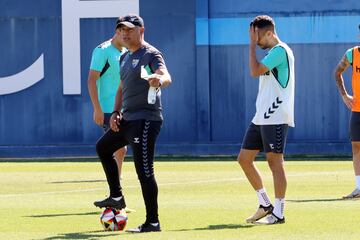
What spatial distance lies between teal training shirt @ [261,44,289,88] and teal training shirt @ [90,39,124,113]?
388 cm

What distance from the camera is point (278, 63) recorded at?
12.6 meters

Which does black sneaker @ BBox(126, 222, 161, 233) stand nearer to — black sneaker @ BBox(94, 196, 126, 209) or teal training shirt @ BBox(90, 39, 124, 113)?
black sneaker @ BBox(94, 196, 126, 209)

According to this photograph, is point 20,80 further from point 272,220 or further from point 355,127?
point 272,220

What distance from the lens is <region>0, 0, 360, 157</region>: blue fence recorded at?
1144 inches

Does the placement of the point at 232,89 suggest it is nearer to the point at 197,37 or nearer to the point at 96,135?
the point at 197,37

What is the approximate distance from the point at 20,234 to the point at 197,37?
58.9ft

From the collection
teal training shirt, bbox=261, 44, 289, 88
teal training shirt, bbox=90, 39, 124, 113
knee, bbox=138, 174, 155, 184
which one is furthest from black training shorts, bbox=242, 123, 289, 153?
teal training shirt, bbox=90, 39, 124, 113

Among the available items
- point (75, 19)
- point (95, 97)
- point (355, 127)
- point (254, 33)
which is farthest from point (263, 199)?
point (75, 19)

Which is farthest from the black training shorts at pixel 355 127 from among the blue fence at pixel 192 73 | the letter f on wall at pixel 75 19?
the letter f on wall at pixel 75 19

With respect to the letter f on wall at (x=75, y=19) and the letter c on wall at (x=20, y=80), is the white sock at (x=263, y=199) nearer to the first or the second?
the letter f on wall at (x=75, y=19)

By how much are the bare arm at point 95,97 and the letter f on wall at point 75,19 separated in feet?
44.1

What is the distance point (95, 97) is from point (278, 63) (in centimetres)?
346

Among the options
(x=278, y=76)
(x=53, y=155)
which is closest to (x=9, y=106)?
(x=53, y=155)

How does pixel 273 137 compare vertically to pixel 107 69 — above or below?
below
